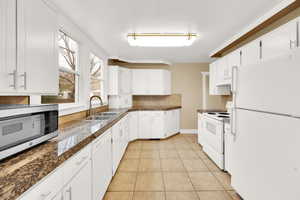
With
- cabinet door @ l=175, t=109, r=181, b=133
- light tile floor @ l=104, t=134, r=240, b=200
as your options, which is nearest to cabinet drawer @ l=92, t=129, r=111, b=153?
light tile floor @ l=104, t=134, r=240, b=200

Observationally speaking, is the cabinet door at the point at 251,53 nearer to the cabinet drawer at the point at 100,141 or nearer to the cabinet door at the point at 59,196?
the cabinet drawer at the point at 100,141

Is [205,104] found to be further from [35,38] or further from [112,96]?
[35,38]

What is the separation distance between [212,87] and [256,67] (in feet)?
8.16

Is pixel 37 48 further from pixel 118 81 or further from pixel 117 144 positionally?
pixel 118 81

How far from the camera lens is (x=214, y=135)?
3.34 meters

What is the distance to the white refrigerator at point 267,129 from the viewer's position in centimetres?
137

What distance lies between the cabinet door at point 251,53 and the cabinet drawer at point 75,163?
2.23 meters

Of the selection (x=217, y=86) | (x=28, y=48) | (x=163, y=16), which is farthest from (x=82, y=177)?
(x=217, y=86)

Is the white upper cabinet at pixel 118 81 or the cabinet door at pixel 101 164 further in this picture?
the white upper cabinet at pixel 118 81

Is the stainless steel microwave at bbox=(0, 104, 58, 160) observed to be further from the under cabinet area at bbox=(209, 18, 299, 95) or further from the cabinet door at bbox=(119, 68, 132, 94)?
the cabinet door at bbox=(119, 68, 132, 94)

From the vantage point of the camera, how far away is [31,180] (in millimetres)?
797

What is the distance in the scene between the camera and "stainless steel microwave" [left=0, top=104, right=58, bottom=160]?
3.06ft

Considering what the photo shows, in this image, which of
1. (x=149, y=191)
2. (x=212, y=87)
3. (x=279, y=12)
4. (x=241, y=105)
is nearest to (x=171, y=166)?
(x=149, y=191)

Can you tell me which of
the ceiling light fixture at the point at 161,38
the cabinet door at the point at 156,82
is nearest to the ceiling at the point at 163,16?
the ceiling light fixture at the point at 161,38
